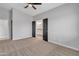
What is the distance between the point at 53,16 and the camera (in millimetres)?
5961

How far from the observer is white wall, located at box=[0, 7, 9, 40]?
7.94 m

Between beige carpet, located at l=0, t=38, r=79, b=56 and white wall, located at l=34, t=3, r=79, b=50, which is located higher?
white wall, located at l=34, t=3, r=79, b=50

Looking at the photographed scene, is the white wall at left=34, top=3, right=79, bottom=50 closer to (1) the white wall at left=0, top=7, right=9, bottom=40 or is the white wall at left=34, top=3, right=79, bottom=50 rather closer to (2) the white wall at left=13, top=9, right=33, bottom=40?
(2) the white wall at left=13, top=9, right=33, bottom=40

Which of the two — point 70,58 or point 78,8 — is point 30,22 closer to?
point 78,8

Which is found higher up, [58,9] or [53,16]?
[58,9]

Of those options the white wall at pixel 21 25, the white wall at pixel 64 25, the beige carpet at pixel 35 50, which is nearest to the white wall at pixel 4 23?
the white wall at pixel 21 25

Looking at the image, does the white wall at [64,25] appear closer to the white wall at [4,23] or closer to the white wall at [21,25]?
the white wall at [21,25]

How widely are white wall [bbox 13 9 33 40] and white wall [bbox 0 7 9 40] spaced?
52.7 inches

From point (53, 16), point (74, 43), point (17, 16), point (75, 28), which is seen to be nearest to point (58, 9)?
point (53, 16)

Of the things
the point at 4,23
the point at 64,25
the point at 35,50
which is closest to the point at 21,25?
the point at 4,23

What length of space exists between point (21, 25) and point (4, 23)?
A: 187 centimetres

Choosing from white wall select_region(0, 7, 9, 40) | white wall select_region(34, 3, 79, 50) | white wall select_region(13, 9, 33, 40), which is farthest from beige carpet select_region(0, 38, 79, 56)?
white wall select_region(0, 7, 9, 40)

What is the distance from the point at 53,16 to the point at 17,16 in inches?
150

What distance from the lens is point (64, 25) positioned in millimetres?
4867
